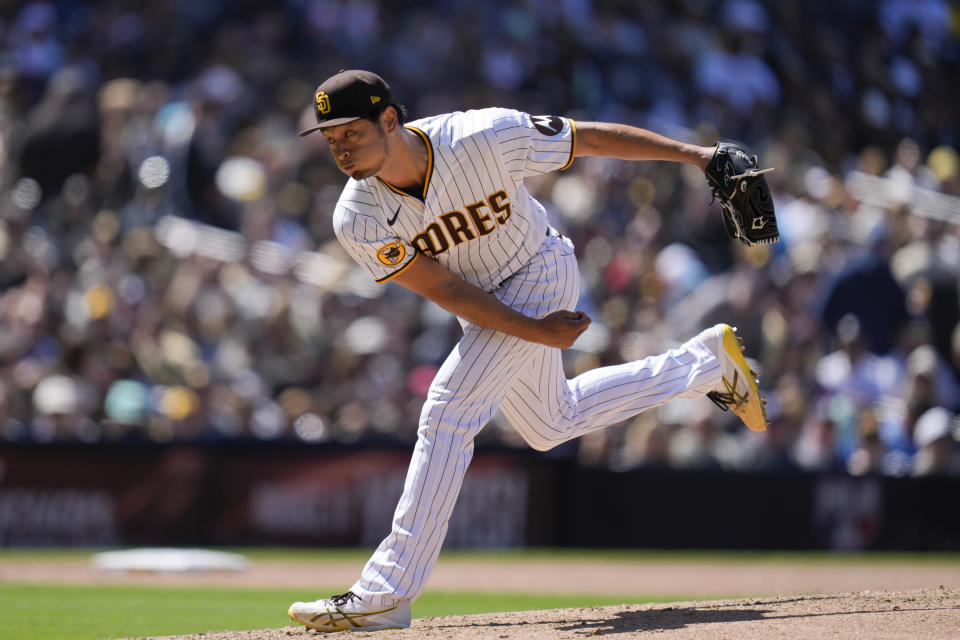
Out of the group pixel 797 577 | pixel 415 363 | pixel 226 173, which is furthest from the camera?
pixel 226 173

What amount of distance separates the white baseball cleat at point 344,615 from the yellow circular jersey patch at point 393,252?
117 centimetres

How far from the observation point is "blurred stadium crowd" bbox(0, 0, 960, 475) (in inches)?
411

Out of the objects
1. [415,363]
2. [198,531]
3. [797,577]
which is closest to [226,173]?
[415,363]

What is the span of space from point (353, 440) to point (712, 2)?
24.6 feet

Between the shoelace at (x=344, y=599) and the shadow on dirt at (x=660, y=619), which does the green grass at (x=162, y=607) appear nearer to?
the shoelace at (x=344, y=599)

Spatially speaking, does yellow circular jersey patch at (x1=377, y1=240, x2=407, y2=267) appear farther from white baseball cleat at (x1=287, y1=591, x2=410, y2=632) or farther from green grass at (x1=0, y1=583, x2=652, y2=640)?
green grass at (x1=0, y1=583, x2=652, y2=640)

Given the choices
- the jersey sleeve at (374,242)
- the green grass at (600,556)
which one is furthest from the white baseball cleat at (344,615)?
the green grass at (600,556)

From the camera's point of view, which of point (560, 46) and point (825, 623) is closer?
point (825, 623)

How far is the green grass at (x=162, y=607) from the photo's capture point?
5859 millimetres

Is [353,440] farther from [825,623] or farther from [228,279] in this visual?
[825,623]

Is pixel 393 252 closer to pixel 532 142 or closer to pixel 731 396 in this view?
pixel 532 142

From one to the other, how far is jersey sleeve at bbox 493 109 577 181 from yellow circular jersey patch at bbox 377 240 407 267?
517 millimetres

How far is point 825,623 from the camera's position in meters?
4.49

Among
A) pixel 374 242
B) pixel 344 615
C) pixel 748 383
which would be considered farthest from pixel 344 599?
pixel 748 383
